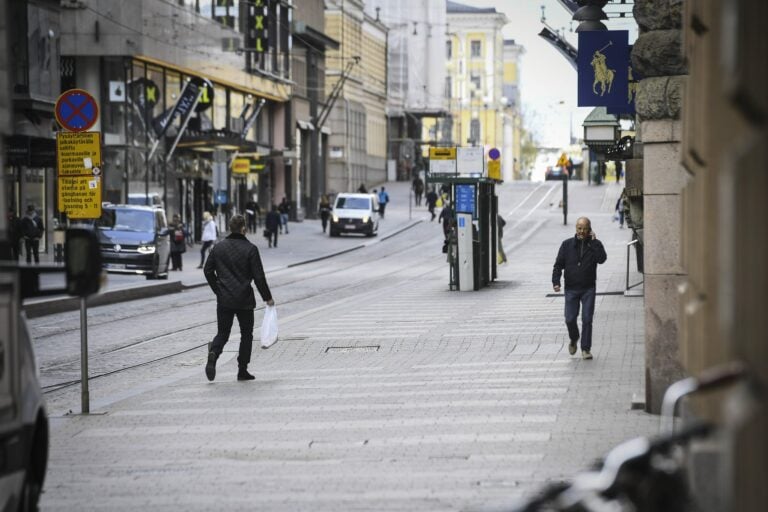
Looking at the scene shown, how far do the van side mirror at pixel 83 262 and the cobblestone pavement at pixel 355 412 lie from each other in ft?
8.18

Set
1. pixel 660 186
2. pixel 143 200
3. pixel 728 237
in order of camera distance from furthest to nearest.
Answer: pixel 143 200, pixel 660 186, pixel 728 237

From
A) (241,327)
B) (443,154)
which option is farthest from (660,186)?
(443,154)

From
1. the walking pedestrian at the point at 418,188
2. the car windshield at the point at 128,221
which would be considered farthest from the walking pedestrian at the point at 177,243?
the walking pedestrian at the point at 418,188

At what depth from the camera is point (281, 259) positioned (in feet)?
180

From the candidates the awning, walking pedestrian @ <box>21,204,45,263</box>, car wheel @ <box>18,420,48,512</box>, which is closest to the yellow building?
the awning

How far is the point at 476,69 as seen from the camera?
175000 mm

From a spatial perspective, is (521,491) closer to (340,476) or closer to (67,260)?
(340,476)

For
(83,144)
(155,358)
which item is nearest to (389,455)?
(83,144)

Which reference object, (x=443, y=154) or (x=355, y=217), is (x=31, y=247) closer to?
(x=443, y=154)

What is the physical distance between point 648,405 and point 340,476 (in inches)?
158

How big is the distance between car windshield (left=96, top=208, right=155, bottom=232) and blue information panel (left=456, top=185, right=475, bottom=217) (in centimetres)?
1062

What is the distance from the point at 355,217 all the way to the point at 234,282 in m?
51.3

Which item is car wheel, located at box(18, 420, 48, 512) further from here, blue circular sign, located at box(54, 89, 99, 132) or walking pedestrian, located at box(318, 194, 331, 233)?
walking pedestrian, located at box(318, 194, 331, 233)

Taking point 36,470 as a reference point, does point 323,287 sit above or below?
below
